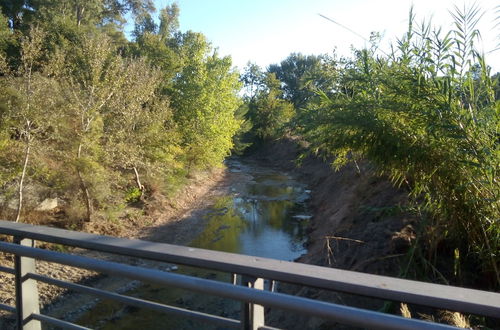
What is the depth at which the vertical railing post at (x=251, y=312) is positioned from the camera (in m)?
1.45

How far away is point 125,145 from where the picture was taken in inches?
612

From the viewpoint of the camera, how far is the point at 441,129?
3855mm

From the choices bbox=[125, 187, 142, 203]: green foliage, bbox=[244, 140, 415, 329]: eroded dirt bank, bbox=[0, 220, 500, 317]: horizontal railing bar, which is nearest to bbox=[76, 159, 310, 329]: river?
bbox=[244, 140, 415, 329]: eroded dirt bank

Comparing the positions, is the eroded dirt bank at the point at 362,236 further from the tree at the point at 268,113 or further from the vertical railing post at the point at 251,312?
the tree at the point at 268,113

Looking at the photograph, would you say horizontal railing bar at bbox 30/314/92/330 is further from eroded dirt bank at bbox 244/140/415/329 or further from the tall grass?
eroded dirt bank at bbox 244/140/415/329

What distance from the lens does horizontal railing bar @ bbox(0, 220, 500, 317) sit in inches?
46.3

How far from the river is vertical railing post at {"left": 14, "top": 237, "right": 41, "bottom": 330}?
2916mm

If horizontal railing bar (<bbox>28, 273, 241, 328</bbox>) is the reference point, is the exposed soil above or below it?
below

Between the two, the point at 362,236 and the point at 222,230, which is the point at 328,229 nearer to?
the point at 362,236

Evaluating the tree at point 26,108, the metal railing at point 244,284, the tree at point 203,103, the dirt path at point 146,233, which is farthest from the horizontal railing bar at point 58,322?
the tree at point 203,103

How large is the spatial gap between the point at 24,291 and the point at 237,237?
46.7ft

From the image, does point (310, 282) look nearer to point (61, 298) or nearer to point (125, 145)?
point (61, 298)

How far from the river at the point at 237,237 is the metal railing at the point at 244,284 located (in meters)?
3.06

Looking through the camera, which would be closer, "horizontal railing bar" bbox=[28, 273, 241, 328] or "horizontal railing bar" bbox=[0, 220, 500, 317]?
"horizontal railing bar" bbox=[0, 220, 500, 317]
